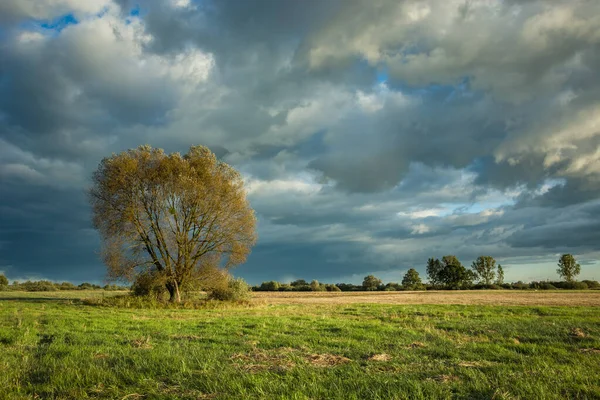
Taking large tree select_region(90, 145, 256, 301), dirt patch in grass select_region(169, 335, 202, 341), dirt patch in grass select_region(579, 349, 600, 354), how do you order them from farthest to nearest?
large tree select_region(90, 145, 256, 301), dirt patch in grass select_region(169, 335, 202, 341), dirt patch in grass select_region(579, 349, 600, 354)

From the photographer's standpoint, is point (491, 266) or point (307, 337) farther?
point (491, 266)

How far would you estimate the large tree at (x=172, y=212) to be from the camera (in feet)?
119

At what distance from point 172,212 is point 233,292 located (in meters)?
11.1

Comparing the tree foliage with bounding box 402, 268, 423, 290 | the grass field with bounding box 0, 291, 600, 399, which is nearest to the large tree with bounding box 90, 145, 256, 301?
the grass field with bounding box 0, 291, 600, 399

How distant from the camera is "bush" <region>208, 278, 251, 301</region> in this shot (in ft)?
132

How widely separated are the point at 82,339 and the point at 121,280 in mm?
25137

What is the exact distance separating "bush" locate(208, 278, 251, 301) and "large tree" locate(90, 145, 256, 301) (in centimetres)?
258

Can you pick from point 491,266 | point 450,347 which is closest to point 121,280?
point 450,347

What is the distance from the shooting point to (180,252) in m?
38.2

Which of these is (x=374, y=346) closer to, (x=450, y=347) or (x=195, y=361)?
(x=450, y=347)

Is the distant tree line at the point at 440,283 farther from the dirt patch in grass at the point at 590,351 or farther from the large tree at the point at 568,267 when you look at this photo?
the dirt patch in grass at the point at 590,351

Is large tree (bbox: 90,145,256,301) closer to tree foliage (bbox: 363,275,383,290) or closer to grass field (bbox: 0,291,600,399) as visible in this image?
grass field (bbox: 0,291,600,399)

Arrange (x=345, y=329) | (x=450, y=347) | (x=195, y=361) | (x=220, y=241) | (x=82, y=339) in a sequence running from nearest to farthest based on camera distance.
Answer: (x=195, y=361)
(x=450, y=347)
(x=82, y=339)
(x=345, y=329)
(x=220, y=241)

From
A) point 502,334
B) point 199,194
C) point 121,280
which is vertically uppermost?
point 199,194
